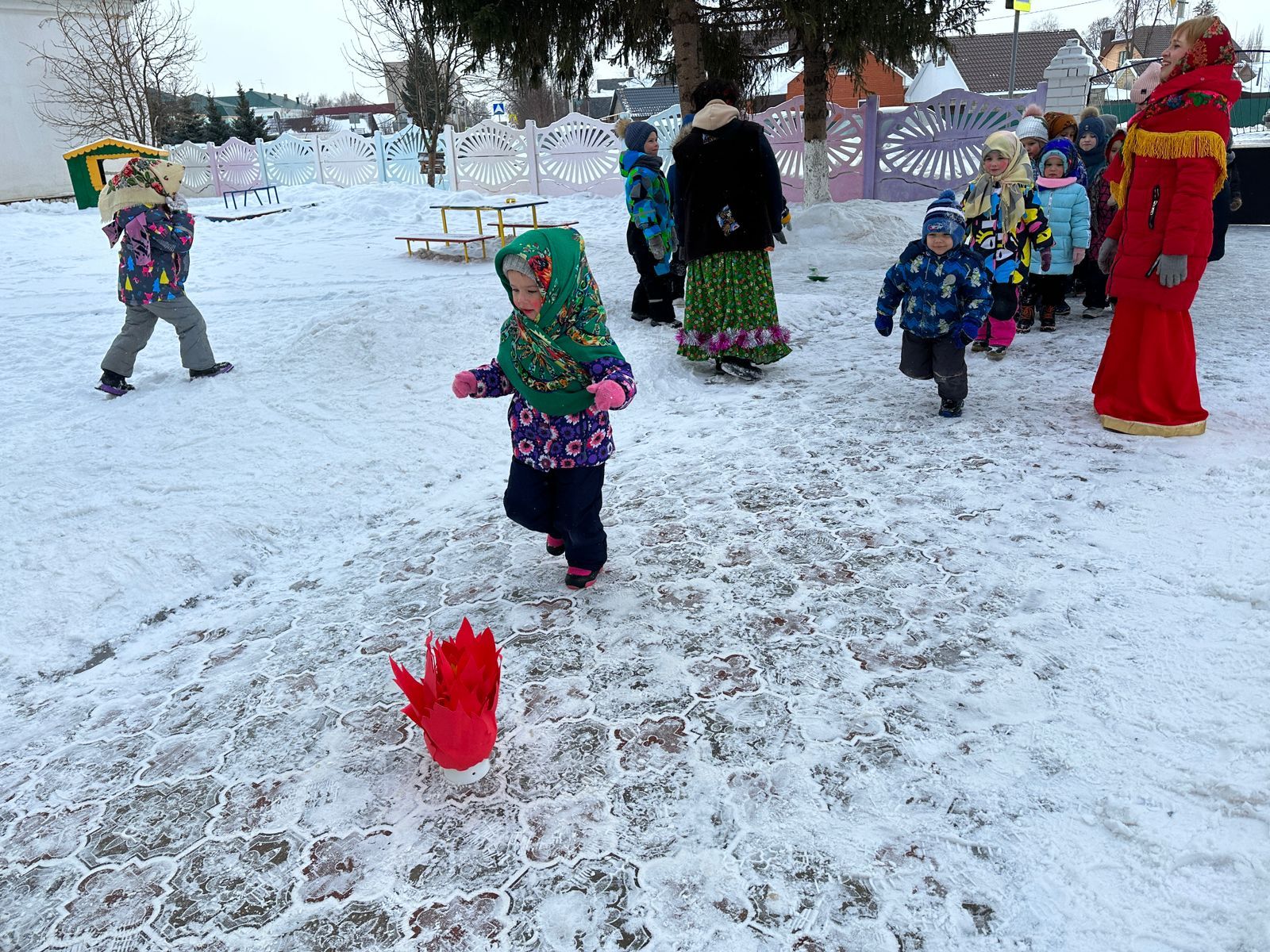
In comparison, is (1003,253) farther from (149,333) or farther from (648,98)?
(648,98)

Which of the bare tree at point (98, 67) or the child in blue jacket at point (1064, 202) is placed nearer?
the child in blue jacket at point (1064, 202)

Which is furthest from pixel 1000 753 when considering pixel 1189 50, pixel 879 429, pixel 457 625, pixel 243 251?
pixel 243 251

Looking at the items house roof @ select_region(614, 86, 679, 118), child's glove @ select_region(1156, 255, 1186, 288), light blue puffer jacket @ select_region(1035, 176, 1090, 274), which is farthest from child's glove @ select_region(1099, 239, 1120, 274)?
house roof @ select_region(614, 86, 679, 118)

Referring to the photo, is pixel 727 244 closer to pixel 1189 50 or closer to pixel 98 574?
pixel 1189 50

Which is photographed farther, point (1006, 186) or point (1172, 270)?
point (1006, 186)

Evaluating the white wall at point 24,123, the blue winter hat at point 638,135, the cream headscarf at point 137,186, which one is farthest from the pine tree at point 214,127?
the blue winter hat at point 638,135

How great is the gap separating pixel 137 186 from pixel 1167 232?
21.5 ft

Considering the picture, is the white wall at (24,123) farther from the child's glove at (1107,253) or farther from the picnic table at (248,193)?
the child's glove at (1107,253)

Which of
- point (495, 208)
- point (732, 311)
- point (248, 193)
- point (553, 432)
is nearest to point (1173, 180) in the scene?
point (732, 311)

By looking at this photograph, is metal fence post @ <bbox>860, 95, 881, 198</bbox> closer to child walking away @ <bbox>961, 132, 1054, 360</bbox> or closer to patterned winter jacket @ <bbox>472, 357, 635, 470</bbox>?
child walking away @ <bbox>961, 132, 1054, 360</bbox>

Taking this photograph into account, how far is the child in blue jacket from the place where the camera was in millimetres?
6230

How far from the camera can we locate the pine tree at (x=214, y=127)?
32.3 meters

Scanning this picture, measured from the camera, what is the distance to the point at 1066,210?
638cm

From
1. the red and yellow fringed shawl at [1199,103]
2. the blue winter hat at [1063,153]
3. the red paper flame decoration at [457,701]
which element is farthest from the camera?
the blue winter hat at [1063,153]
